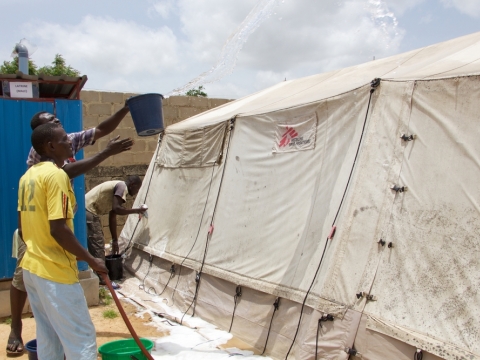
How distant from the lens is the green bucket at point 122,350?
11.4ft

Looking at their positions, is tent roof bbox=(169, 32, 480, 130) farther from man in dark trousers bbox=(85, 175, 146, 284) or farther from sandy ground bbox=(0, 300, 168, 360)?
sandy ground bbox=(0, 300, 168, 360)

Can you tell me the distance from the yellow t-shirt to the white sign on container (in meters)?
2.60

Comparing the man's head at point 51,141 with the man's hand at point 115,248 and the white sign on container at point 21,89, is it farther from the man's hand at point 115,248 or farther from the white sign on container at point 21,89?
the man's hand at point 115,248

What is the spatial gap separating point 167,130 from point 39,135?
406cm

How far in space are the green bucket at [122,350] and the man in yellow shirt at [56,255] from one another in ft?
1.99

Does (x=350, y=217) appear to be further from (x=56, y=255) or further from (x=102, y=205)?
(x=102, y=205)

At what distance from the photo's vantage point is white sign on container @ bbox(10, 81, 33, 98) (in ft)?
16.8

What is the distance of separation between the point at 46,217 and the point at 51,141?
1.61 ft

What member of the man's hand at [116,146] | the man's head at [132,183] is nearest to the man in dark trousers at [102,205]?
the man's head at [132,183]

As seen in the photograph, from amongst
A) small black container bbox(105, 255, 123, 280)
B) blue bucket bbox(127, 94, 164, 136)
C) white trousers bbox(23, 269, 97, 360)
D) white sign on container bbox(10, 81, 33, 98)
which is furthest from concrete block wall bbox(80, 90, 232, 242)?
white trousers bbox(23, 269, 97, 360)

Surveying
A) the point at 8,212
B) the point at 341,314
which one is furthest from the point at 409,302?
the point at 8,212

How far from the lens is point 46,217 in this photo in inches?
111

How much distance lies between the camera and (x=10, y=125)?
5074 millimetres

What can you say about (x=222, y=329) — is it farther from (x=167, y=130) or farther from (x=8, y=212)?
(x=167, y=130)
